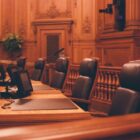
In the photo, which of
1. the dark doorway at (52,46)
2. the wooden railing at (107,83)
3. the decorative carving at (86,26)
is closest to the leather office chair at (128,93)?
the wooden railing at (107,83)

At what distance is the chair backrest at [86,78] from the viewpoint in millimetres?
3004

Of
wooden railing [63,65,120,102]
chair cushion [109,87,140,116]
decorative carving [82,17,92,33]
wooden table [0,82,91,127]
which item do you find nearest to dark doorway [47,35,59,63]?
decorative carving [82,17,92,33]

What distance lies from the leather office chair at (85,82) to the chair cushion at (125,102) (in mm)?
863

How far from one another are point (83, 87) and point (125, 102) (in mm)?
1220

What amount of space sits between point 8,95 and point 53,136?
212 cm

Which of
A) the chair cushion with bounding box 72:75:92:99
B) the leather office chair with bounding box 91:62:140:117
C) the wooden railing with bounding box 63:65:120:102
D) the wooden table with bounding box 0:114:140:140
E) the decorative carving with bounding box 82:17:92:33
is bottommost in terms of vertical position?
the wooden railing with bounding box 63:65:120:102

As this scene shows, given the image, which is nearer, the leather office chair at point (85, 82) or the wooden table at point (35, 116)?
the wooden table at point (35, 116)

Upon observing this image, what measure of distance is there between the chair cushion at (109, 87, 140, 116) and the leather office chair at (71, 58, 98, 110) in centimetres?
86

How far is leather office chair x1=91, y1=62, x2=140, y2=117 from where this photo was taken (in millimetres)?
1794

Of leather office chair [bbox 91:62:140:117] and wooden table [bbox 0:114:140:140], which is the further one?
leather office chair [bbox 91:62:140:117]

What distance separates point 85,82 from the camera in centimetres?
307

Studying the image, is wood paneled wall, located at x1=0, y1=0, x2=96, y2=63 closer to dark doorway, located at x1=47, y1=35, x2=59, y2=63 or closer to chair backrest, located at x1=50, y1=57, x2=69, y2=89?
dark doorway, located at x1=47, y1=35, x2=59, y2=63

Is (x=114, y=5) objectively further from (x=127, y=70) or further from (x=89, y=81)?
(x=127, y=70)

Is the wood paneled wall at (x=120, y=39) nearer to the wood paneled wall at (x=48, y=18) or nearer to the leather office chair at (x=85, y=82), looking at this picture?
the wood paneled wall at (x=48, y=18)
